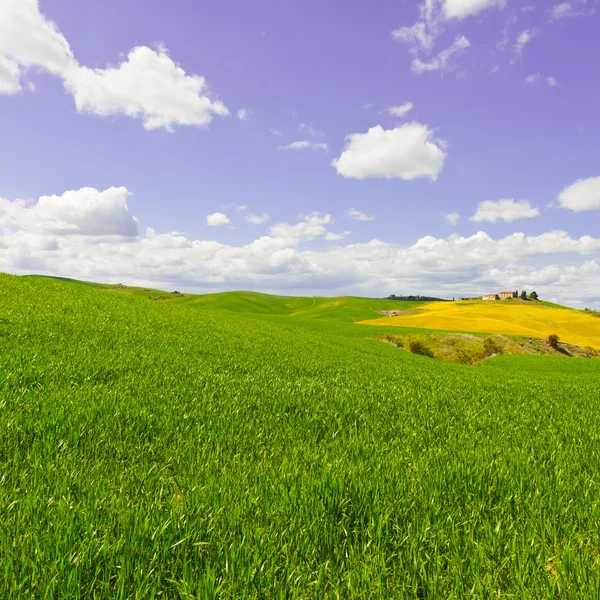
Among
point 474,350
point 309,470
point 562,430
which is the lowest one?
point 474,350

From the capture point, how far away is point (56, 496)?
10.3ft

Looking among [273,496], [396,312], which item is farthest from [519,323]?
[273,496]

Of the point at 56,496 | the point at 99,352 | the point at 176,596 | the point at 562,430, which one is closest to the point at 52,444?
the point at 56,496

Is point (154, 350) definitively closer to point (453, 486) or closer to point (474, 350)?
point (453, 486)

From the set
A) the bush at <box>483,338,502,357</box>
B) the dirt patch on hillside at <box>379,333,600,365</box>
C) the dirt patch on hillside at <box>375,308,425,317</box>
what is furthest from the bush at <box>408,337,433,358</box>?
the dirt patch on hillside at <box>375,308,425,317</box>

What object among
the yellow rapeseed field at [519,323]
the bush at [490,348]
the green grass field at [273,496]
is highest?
the green grass field at [273,496]

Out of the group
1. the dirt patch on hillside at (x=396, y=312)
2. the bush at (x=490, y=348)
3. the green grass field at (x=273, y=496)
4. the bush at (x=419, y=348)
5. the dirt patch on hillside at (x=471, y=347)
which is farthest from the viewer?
the dirt patch on hillside at (x=396, y=312)

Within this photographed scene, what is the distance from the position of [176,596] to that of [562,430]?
26.1 ft

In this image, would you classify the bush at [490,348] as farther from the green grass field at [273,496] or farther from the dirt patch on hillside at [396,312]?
the dirt patch on hillside at [396,312]

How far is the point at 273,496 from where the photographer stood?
3.39 meters

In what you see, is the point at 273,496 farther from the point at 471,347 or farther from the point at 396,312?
the point at 396,312

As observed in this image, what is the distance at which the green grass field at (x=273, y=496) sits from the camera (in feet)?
7.77

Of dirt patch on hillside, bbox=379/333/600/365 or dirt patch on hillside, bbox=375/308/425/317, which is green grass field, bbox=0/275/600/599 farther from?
dirt patch on hillside, bbox=375/308/425/317

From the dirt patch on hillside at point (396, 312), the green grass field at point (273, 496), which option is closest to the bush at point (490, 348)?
the green grass field at point (273, 496)
